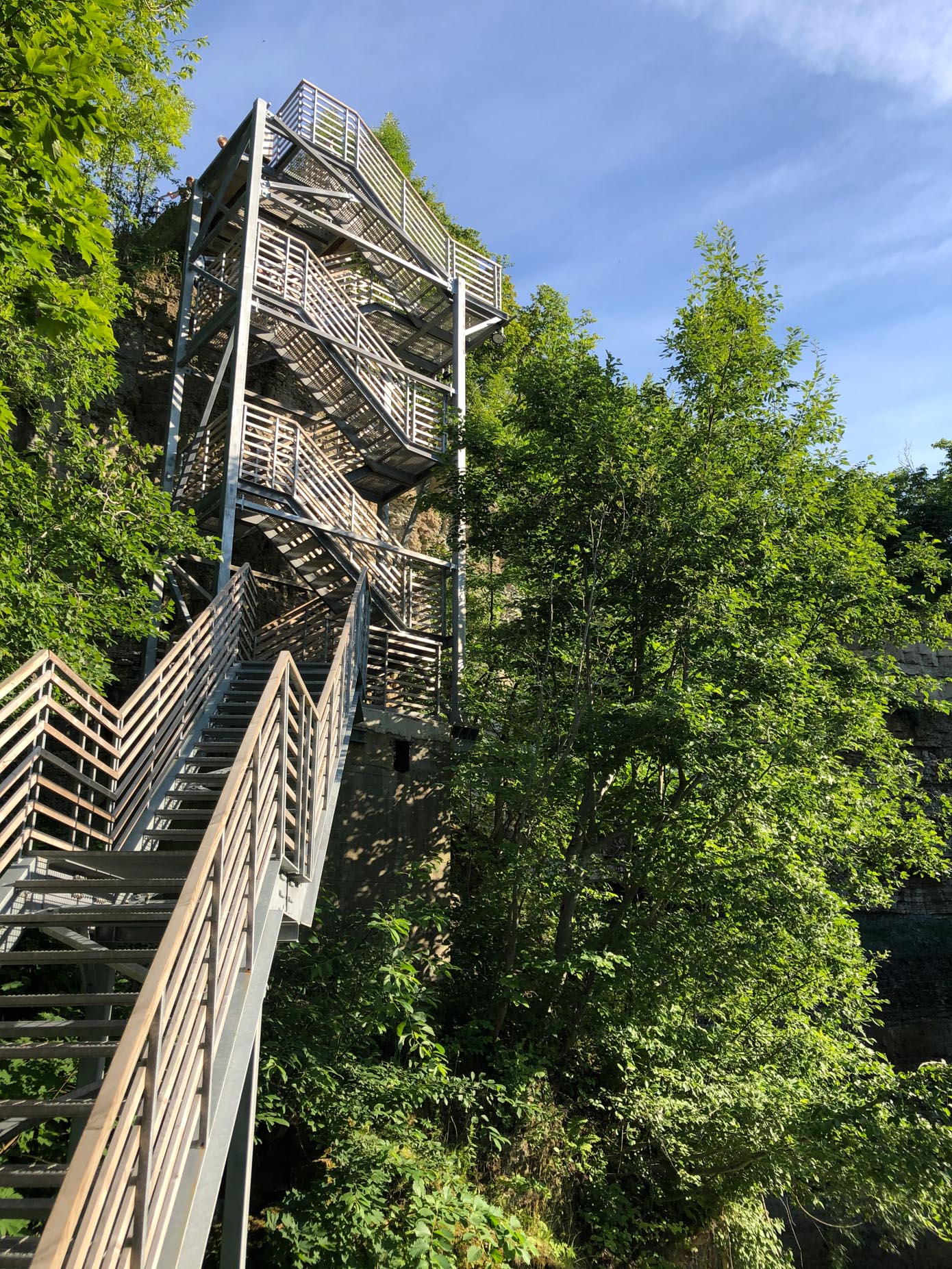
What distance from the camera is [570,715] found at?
33.3 feet

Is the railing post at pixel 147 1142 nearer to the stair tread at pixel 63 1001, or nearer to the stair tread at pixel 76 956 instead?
the stair tread at pixel 63 1001

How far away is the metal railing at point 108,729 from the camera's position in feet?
16.8

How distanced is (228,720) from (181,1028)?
4964 millimetres

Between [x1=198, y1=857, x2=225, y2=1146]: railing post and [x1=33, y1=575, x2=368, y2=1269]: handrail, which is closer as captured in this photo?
[x1=33, y1=575, x2=368, y2=1269]: handrail

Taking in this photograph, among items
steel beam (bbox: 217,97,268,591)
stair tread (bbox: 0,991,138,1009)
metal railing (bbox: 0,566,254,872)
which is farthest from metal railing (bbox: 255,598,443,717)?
stair tread (bbox: 0,991,138,1009)

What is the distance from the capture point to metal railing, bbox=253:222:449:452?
13281 millimetres

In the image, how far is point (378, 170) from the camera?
1587 cm

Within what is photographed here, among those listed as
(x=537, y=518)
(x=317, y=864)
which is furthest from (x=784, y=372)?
(x=317, y=864)

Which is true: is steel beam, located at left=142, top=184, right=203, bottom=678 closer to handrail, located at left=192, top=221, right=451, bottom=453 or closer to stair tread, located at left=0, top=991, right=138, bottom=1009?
handrail, located at left=192, top=221, right=451, bottom=453

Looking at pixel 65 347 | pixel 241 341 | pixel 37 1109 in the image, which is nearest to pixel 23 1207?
pixel 37 1109

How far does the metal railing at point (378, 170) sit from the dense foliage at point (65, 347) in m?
1.84

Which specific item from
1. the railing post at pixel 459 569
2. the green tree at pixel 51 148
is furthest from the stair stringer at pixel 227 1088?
the railing post at pixel 459 569

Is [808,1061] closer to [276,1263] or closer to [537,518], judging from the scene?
[276,1263]

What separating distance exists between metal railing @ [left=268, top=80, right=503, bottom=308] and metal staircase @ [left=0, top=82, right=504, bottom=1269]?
2.2 inches
